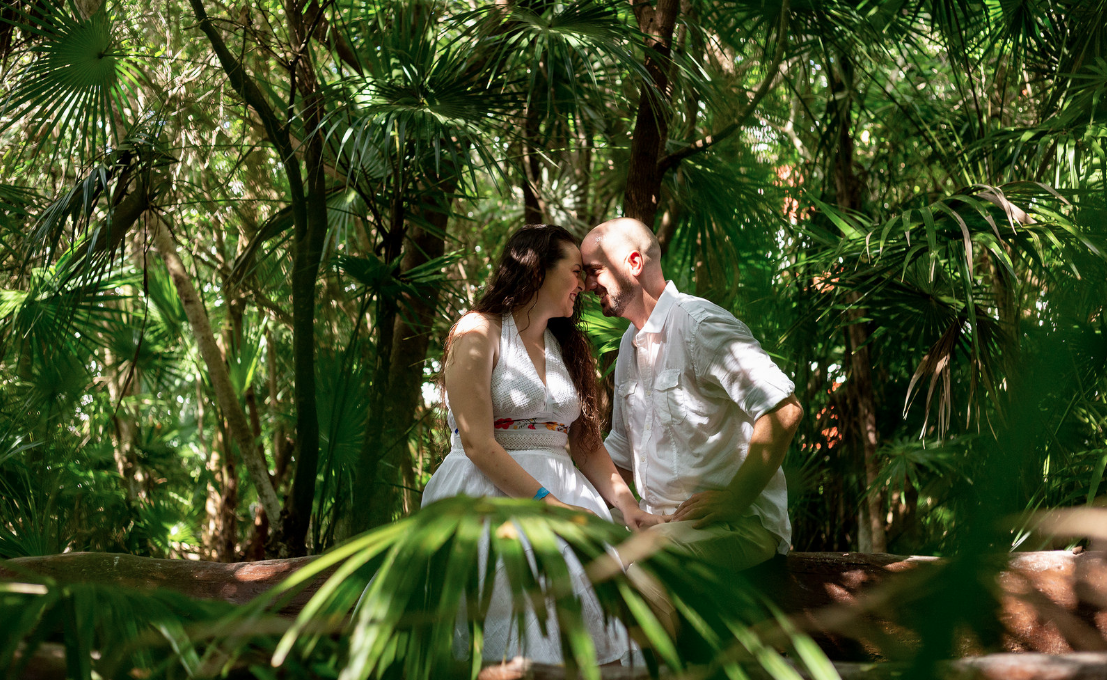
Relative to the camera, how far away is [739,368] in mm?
1811

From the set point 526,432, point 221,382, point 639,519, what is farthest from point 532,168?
point 639,519

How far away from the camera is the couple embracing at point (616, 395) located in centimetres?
174

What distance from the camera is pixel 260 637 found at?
1.89ft

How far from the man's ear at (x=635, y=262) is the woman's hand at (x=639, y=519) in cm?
60

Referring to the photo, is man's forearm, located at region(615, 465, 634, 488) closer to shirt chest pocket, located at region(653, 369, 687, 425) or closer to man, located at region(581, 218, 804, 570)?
man, located at region(581, 218, 804, 570)

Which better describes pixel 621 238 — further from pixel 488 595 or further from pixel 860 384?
pixel 860 384

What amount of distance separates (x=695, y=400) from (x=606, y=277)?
397 mm

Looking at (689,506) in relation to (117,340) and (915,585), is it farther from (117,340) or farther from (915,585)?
(117,340)

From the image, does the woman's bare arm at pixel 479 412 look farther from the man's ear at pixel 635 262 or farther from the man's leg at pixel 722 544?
the man's ear at pixel 635 262

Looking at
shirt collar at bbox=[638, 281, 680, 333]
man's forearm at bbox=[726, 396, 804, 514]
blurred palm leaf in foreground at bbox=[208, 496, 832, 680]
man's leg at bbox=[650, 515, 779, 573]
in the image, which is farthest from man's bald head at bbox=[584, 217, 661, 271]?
blurred palm leaf in foreground at bbox=[208, 496, 832, 680]

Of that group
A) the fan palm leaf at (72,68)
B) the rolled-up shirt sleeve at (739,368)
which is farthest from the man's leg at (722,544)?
the fan palm leaf at (72,68)

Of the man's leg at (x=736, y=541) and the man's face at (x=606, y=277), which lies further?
the man's face at (x=606, y=277)

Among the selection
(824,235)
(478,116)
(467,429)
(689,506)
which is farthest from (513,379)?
(824,235)

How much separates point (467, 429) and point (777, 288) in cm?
179
